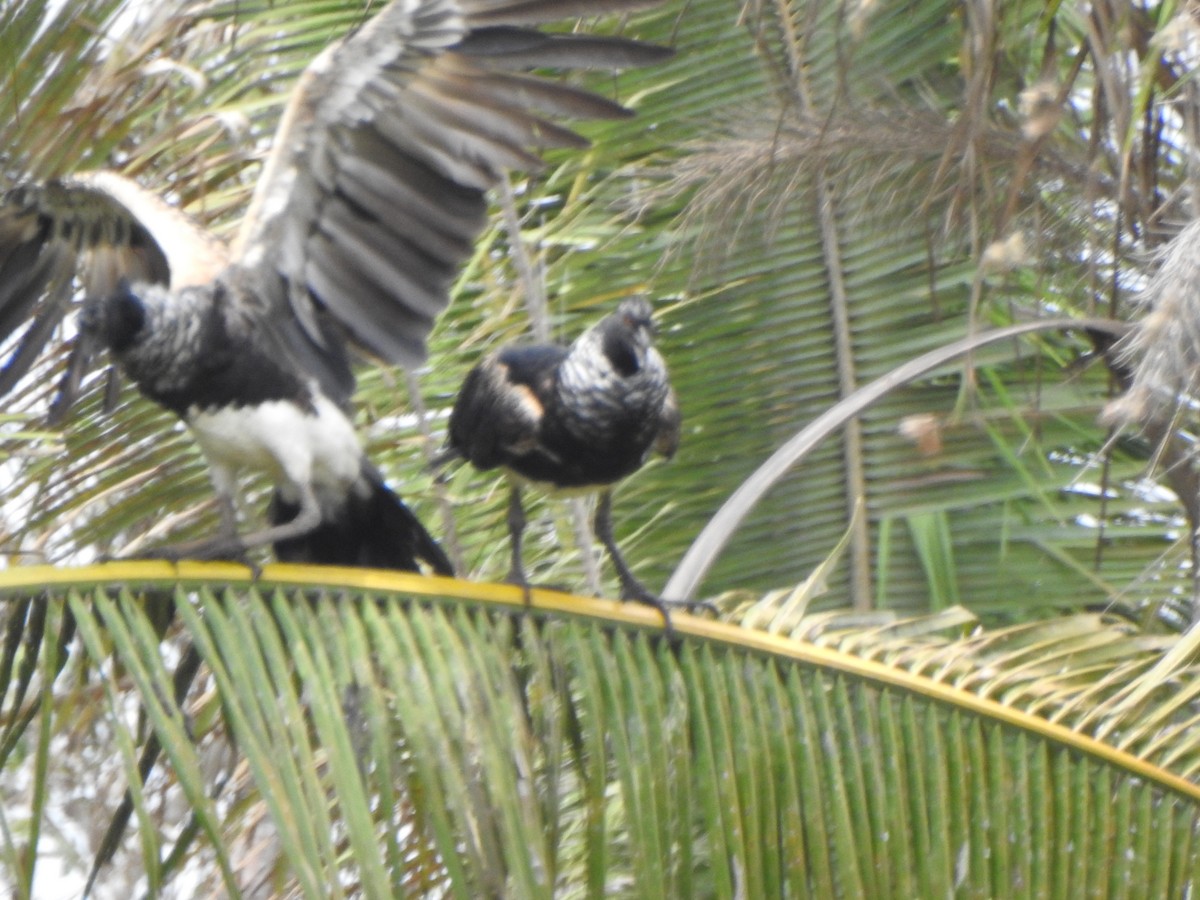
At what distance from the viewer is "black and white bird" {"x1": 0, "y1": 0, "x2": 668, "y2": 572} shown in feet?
9.96

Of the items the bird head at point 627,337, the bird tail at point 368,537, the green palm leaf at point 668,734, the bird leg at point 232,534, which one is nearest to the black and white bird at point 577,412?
the bird head at point 627,337

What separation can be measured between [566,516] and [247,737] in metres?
2.46

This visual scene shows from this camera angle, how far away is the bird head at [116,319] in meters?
3.04

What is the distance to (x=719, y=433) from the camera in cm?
431

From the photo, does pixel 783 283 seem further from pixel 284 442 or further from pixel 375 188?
pixel 284 442

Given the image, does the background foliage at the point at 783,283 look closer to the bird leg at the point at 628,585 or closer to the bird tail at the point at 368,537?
the bird leg at the point at 628,585

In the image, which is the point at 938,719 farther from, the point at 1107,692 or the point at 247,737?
the point at 247,737

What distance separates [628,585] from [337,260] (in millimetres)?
923

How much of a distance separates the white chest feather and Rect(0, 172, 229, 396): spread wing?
336mm

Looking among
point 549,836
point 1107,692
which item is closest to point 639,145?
point 1107,692

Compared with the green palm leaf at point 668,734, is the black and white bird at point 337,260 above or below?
above

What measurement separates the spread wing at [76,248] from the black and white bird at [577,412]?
65cm

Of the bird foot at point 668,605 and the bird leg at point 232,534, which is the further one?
the bird leg at point 232,534

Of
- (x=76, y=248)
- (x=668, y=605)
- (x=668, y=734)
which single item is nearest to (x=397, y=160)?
(x=76, y=248)
